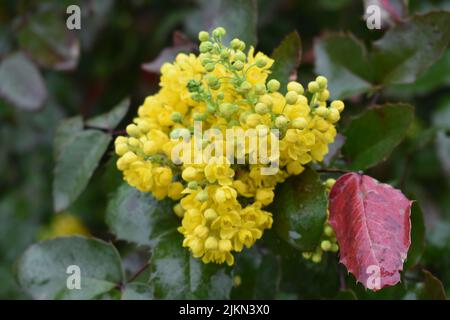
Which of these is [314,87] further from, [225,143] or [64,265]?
[64,265]

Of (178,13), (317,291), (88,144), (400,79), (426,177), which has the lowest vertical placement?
(317,291)

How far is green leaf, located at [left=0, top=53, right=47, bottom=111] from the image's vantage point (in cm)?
148

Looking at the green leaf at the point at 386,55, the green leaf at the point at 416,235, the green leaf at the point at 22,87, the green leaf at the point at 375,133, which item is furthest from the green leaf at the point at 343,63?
the green leaf at the point at 22,87

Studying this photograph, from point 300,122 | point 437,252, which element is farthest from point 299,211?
point 437,252

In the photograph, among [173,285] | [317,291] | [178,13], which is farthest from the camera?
[178,13]

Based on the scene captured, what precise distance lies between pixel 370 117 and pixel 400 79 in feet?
0.44

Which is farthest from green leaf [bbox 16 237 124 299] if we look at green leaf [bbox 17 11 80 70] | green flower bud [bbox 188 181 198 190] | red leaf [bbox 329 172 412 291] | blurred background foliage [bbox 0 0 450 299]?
green leaf [bbox 17 11 80 70]

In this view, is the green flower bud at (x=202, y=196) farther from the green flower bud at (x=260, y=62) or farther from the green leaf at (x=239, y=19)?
the green leaf at (x=239, y=19)

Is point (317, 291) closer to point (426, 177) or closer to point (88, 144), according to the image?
point (88, 144)

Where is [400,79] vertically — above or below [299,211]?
above

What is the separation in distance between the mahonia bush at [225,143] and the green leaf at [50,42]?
2.00 ft

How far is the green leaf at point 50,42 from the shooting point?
1.48 metres

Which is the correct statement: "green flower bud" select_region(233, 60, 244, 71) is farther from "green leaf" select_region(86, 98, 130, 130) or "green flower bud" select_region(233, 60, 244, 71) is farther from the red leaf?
"green leaf" select_region(86, 98, 130, 130)
